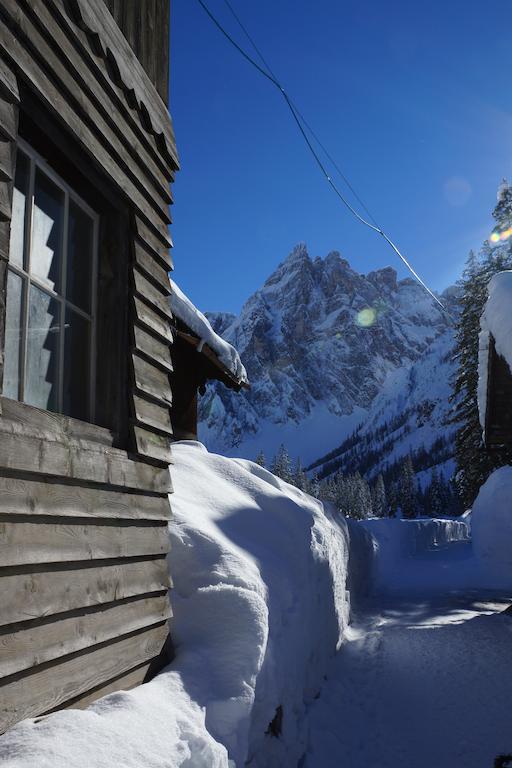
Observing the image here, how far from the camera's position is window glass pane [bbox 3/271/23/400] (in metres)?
2.75

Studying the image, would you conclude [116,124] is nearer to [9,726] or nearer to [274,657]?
[9,726]

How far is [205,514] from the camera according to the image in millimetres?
5086

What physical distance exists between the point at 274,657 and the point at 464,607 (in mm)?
7490

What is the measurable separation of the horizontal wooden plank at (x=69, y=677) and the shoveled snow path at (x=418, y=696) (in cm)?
202

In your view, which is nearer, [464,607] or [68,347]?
[68,347]

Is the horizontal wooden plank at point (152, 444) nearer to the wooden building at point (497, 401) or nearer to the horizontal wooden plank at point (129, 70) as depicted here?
the horizontal wooden plank at point (129, 70)

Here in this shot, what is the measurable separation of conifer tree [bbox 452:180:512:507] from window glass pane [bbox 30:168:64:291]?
18.4 metres

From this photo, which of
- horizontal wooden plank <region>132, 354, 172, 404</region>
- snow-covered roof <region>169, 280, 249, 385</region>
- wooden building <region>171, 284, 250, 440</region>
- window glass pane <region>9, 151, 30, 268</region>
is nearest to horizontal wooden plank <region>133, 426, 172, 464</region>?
horizontal wooden plank <region>132, 354, 172, 404</region>

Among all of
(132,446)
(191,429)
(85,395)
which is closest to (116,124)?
(85,395)

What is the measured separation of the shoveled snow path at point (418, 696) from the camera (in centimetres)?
473

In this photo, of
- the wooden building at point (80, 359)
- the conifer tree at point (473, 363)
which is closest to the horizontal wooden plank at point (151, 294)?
the wooden building at point (80, 359)

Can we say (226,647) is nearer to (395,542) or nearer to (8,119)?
(8,119)

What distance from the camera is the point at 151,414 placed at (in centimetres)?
378

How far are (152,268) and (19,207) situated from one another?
1.22 metres
